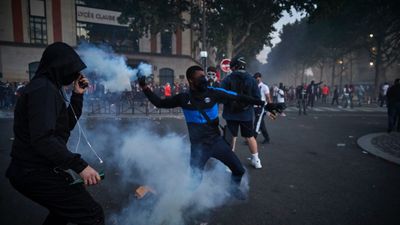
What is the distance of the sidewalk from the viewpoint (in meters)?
6.43

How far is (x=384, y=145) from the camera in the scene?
24.9 feet

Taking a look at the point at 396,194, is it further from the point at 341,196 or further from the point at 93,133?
the point at 93,133

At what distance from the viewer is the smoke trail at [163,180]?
354 centimetres

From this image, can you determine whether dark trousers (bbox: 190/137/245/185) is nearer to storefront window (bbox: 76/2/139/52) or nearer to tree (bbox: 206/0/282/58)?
tree (bbox: 206/0/282/58)

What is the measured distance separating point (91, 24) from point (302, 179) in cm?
2623

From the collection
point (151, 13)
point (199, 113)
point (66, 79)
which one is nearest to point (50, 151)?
point (66, 79)

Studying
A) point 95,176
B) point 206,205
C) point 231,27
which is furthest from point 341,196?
point 231,27

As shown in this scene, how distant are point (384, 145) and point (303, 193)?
15.2 ft

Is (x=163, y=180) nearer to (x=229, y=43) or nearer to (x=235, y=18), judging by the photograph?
(x=235, y=18)

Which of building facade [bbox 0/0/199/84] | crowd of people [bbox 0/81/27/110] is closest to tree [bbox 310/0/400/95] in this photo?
building facade [bbox 0/0/199/84]

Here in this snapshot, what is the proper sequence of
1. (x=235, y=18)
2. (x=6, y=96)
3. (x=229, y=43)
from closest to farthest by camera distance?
(x=6, y=96)
(x=235, y=18)
(x=229, y=43)

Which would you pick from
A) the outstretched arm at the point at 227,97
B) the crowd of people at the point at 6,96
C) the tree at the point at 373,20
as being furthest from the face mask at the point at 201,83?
the tree at the point at 373,20

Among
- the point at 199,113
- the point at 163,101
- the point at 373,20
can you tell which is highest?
the point at 373,20

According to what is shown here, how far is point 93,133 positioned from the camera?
9398 mm
